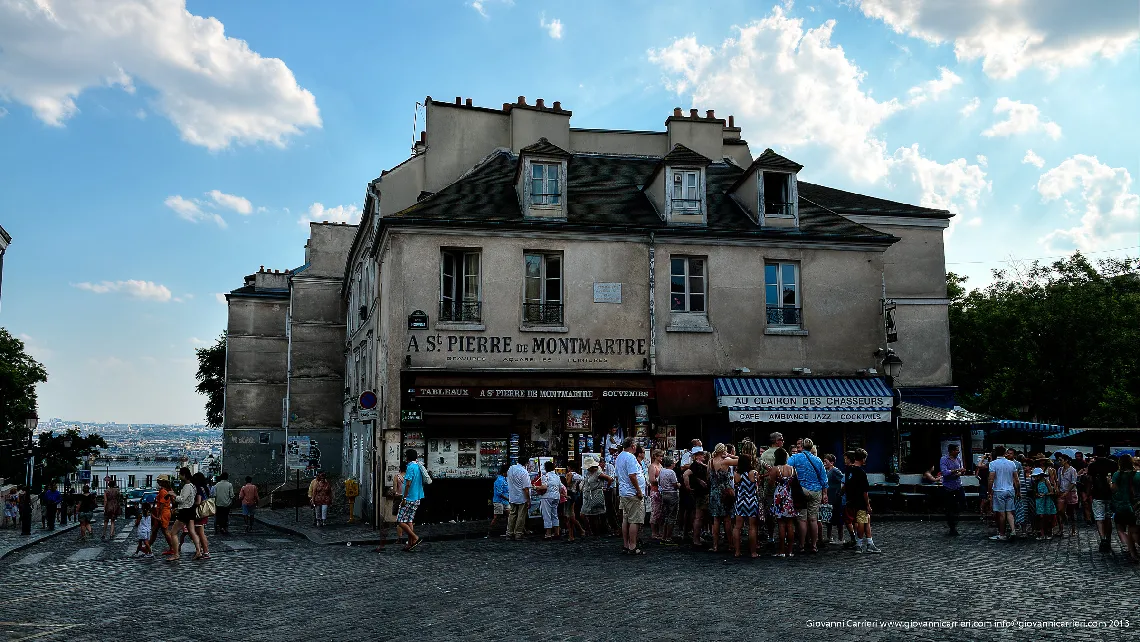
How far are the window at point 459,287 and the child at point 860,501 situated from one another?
9671mm

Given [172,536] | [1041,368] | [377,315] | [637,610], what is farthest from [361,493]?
[1041,368]

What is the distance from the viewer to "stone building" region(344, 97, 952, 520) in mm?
20297

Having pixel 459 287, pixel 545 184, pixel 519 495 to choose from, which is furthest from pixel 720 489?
pixel 545 184

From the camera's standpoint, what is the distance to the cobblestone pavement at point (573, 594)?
333 inches

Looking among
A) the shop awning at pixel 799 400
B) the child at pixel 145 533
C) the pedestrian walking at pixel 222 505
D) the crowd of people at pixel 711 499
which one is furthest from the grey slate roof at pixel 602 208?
the pedestrian walking at pixel 222 505

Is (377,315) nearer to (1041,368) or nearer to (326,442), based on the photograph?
(326,442)

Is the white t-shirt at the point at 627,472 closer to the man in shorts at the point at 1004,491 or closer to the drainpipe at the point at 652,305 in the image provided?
the man in shorts at the point at 1004,491

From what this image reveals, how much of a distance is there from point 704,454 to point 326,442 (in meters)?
30.7

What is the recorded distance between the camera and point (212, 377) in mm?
61781

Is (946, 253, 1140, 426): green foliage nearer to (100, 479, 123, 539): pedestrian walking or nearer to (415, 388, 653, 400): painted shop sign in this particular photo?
(415, 388, 653, 400): painted shop sign

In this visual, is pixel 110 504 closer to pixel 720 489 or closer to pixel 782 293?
pixel 720 489

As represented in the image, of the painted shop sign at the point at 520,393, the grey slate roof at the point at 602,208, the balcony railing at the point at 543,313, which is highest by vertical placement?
the grey slate roof at the point at 602,208

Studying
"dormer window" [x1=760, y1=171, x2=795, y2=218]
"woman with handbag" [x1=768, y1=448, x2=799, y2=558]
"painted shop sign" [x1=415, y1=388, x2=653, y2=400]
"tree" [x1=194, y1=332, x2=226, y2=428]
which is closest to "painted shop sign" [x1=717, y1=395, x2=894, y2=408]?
"painted shop sign" [x1=415, y1=388, x2=653, y2=400]

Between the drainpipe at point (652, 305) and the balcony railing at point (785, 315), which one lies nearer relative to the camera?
the drainpipe at point (652, 305)
